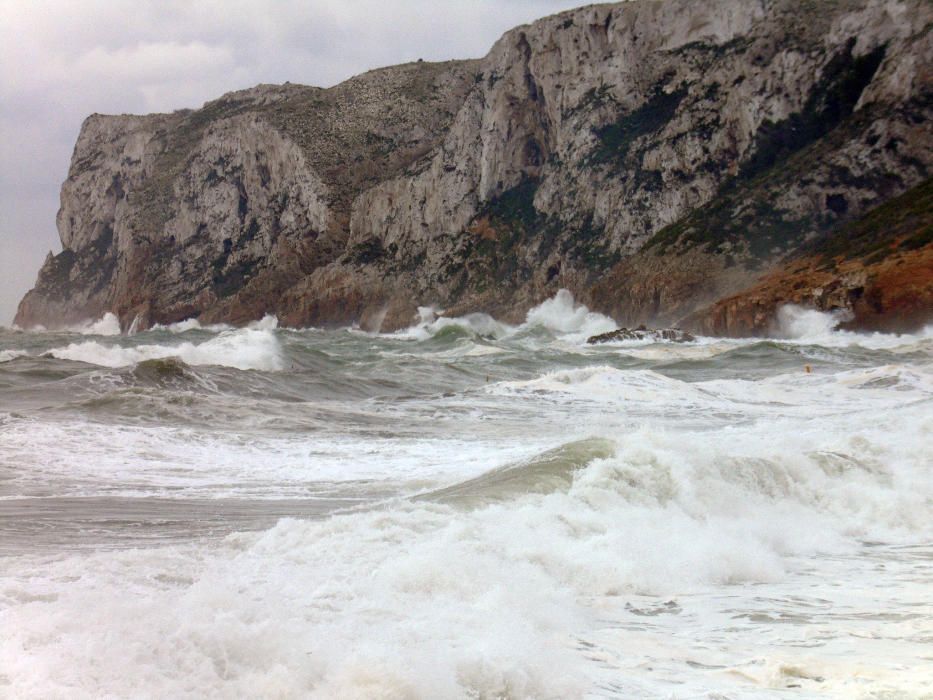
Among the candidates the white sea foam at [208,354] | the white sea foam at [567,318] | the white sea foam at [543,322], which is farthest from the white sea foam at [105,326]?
the white sea foam at [208,354]

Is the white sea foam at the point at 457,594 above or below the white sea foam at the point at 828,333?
below

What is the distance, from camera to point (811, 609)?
556cm

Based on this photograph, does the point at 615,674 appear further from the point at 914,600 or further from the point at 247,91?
the point at 247,91

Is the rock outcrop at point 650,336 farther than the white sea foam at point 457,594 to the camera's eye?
Yes

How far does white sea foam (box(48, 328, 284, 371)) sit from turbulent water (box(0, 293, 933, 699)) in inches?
366

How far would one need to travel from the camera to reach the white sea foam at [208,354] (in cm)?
2628

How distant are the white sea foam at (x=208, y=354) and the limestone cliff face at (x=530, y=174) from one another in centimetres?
2209

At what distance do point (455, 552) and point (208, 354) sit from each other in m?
23.0

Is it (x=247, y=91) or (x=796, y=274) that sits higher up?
(x=247, y=91)

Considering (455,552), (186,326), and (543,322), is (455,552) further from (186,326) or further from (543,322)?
(186,326)

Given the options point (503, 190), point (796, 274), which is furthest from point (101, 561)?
point (503, 190)

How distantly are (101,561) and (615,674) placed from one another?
2923 millimetres

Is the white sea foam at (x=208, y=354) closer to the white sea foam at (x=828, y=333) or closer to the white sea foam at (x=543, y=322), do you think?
the white sea foam at (x=828, y=333)

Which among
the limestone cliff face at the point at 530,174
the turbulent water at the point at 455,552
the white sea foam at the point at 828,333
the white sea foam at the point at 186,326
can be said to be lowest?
the turbulent water at the point at 455,552
